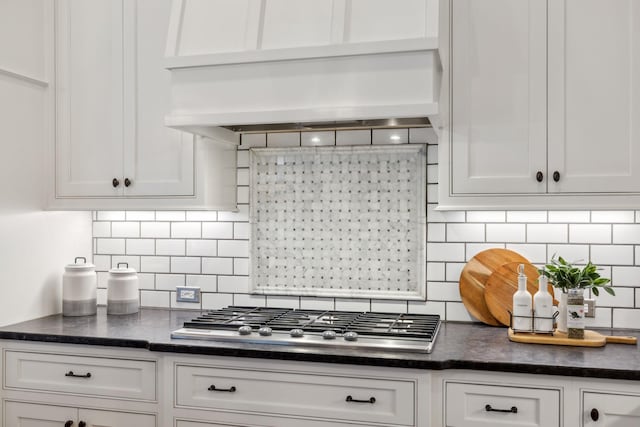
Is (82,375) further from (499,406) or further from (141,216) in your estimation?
(499,406)

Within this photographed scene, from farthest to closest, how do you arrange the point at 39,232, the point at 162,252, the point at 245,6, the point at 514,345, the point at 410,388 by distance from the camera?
1. the point at 162,252
2. the point at 39,232
3. the point at 245,6
4. the point at 514,345
5. the point at 410,388

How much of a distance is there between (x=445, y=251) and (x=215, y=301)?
1.17m

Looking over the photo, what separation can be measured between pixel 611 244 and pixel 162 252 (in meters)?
2.12

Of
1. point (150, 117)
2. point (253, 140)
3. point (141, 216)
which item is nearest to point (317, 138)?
point (253, 140)

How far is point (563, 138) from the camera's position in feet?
7.86

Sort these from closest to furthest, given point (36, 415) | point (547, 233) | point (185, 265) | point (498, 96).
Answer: point (498, 96) → point (36, 415) → point (547, 233) → point (185, 265)

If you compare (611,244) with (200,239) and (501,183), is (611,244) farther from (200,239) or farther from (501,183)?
(200,239)

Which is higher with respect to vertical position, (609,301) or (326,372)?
(609,301)

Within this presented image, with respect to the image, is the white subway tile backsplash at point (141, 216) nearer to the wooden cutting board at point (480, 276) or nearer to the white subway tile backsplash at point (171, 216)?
the white subway tile backsplash at point (171, 216)

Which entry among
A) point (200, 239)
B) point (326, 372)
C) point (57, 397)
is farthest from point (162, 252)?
point (326, 372)

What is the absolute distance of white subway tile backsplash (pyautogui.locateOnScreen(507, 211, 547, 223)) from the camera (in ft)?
8.90

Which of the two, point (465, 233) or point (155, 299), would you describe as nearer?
point (465, 233)

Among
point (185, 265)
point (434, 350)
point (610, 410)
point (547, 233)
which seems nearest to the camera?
point (610, 410)

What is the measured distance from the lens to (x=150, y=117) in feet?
9.37
